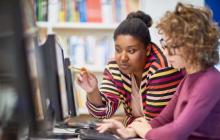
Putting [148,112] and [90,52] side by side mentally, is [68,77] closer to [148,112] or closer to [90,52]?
[148,112]

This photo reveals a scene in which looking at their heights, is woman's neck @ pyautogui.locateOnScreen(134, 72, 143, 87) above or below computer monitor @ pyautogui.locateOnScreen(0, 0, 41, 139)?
below

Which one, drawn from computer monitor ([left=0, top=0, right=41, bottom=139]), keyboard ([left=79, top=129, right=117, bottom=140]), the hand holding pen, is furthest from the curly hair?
computer monitor ([left=0, top=0, right=41, bottom=139])

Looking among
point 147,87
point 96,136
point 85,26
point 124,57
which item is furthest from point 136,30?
point 85,26

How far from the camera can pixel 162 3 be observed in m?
2.54

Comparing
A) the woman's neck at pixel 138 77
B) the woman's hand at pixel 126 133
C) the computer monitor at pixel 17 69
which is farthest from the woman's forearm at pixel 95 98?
the computer monitor at pixel 17 69

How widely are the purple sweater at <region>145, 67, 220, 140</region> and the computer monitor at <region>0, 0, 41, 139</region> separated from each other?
0.65m

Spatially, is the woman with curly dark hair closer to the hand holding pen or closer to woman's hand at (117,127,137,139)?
the hand holding pen

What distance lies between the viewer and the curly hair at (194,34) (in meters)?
1.19

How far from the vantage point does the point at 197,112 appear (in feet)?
3.60

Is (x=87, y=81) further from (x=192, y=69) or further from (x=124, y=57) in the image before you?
(x=192, y=69)

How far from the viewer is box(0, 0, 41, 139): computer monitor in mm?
485

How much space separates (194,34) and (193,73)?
13 centimetres

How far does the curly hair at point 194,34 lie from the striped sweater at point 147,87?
25 cm

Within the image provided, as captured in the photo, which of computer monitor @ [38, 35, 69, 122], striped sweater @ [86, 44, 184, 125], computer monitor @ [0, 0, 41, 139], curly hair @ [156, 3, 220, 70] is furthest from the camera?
striped sweater @ [86, 44, 184, 125]
